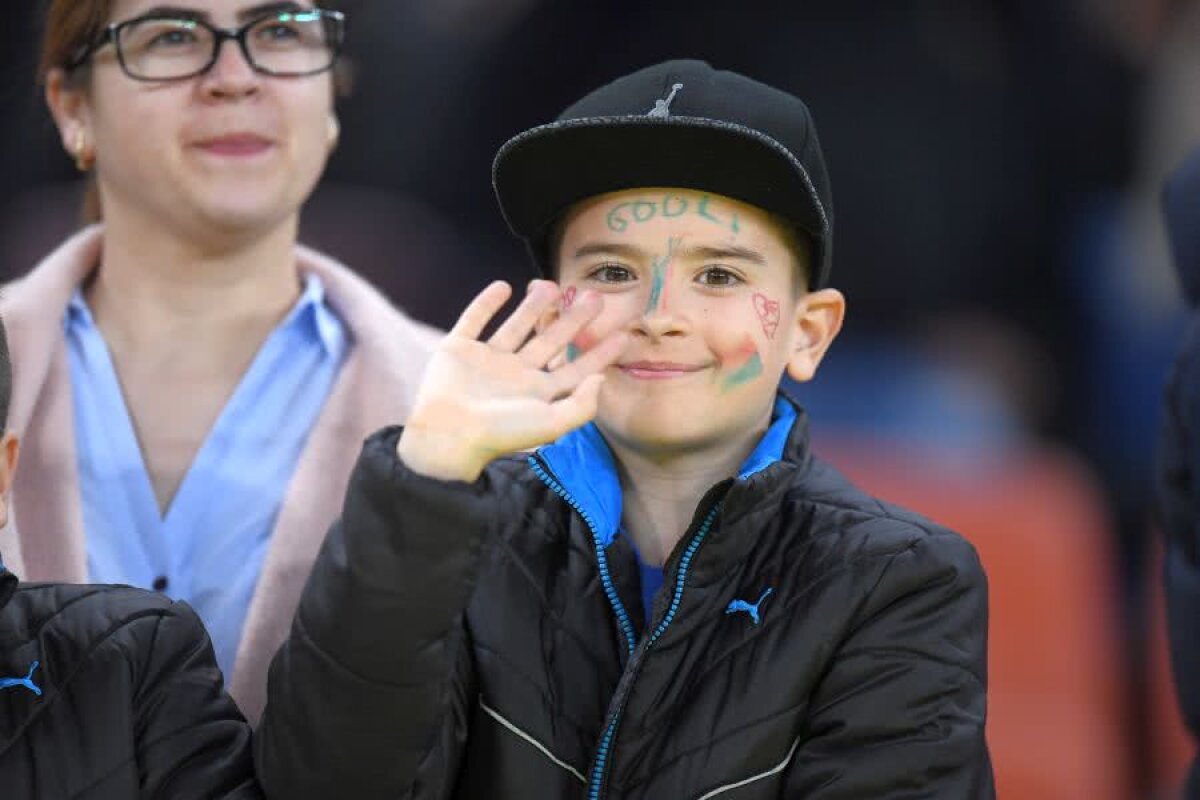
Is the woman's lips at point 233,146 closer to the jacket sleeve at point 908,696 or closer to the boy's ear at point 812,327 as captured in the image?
the boy's ear at point 812,327

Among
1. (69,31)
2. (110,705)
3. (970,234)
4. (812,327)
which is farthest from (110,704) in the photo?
(970,234)

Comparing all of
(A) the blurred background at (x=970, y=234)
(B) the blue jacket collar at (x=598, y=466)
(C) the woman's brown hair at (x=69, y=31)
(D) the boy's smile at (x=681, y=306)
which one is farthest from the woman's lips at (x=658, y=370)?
(A) the blurred background at (x=970, y=234)

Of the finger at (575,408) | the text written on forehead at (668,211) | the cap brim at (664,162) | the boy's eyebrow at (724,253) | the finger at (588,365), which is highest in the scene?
the cap brim at (664,162)

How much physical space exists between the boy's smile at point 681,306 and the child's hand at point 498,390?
81 millimetres

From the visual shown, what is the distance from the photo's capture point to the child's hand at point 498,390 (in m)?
1.43

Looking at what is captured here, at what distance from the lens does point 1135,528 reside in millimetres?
3652

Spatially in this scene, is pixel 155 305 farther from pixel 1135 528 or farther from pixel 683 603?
pixel 1135 528

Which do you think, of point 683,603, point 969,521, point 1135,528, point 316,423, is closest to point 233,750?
point 683,603

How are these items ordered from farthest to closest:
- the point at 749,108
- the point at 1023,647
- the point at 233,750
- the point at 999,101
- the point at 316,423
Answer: the point at 999,101
the point at 1023,647
the point at 316,423
the point at 749,108
the point at 233,750

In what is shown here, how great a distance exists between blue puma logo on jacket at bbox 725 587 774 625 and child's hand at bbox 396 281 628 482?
0.24 metres

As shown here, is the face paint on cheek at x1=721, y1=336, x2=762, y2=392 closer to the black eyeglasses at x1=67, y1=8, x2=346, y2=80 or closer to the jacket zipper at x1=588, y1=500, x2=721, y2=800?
the jacket zipper at x1=588, y1=500, x2=721, y2=800

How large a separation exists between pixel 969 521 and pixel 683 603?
1.89 m

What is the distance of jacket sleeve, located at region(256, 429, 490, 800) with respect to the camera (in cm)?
141

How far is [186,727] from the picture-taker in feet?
5.09
